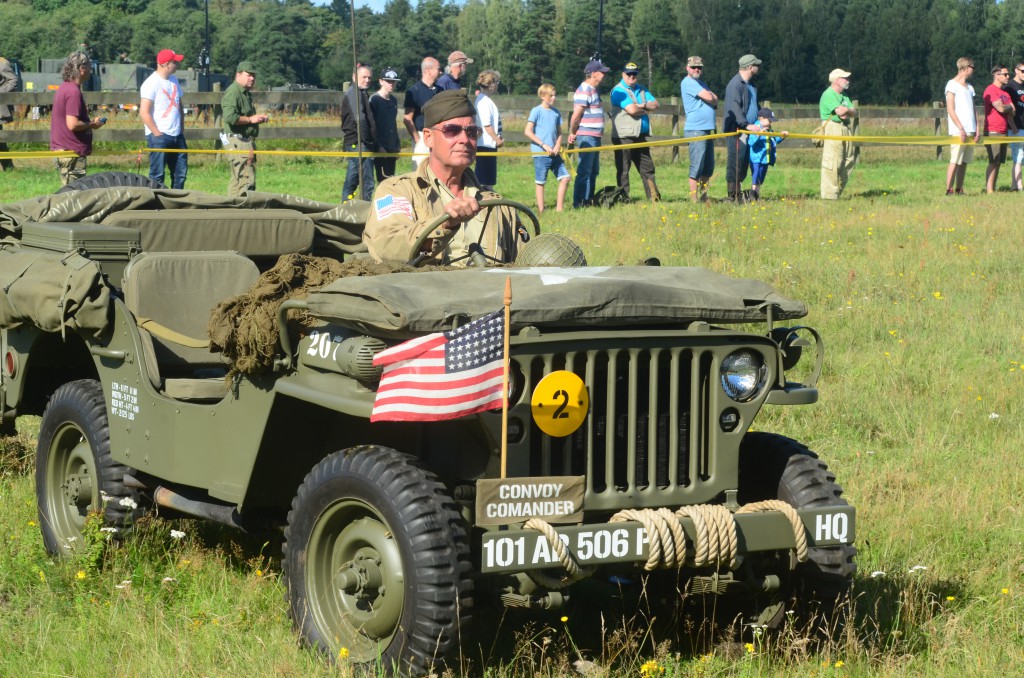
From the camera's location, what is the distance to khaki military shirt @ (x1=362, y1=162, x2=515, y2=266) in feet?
18.1

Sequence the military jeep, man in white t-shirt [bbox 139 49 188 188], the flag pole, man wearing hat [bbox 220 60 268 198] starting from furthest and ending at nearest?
1. man wearing hat [bbox 220 60 268 198]
2. man in white t-shirt [bbox 139 49 188 188]
3. the military jeep
4. the flag pole

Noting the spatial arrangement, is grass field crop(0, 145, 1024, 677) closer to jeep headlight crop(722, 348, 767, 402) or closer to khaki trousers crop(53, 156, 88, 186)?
jeep headlight crop(722, 348, 767, 402)

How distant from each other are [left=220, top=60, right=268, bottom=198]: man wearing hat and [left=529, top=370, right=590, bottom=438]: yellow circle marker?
40.3 feet

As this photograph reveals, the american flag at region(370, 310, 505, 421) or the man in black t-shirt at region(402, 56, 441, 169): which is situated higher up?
the man in black t-shirt at region(402, 56, 441, 169)

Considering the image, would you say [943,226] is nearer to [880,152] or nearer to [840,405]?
[840,405]

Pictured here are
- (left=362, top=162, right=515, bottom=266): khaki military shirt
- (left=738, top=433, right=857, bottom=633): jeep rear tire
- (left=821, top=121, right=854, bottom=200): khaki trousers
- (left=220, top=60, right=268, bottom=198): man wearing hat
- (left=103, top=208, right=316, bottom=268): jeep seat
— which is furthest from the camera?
(left=821, top=121, right=854, bottom=200): khaki trousers

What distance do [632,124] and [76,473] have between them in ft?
38.5

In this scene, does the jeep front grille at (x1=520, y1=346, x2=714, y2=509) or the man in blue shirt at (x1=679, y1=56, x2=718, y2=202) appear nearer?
the jeep front grille at (x1=520, y1=346, x2=714, y2=509)

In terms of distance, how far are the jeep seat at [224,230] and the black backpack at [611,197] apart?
10116 millimetres

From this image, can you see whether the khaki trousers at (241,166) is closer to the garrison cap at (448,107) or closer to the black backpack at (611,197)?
the black backpack at (611,197)

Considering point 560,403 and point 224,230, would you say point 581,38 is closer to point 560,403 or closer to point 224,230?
point 224,230

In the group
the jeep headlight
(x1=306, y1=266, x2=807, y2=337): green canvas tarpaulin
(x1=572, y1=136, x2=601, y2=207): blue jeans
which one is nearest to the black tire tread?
the jeep headlight

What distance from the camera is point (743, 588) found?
14.9 ft

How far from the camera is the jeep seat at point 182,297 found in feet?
19.0
